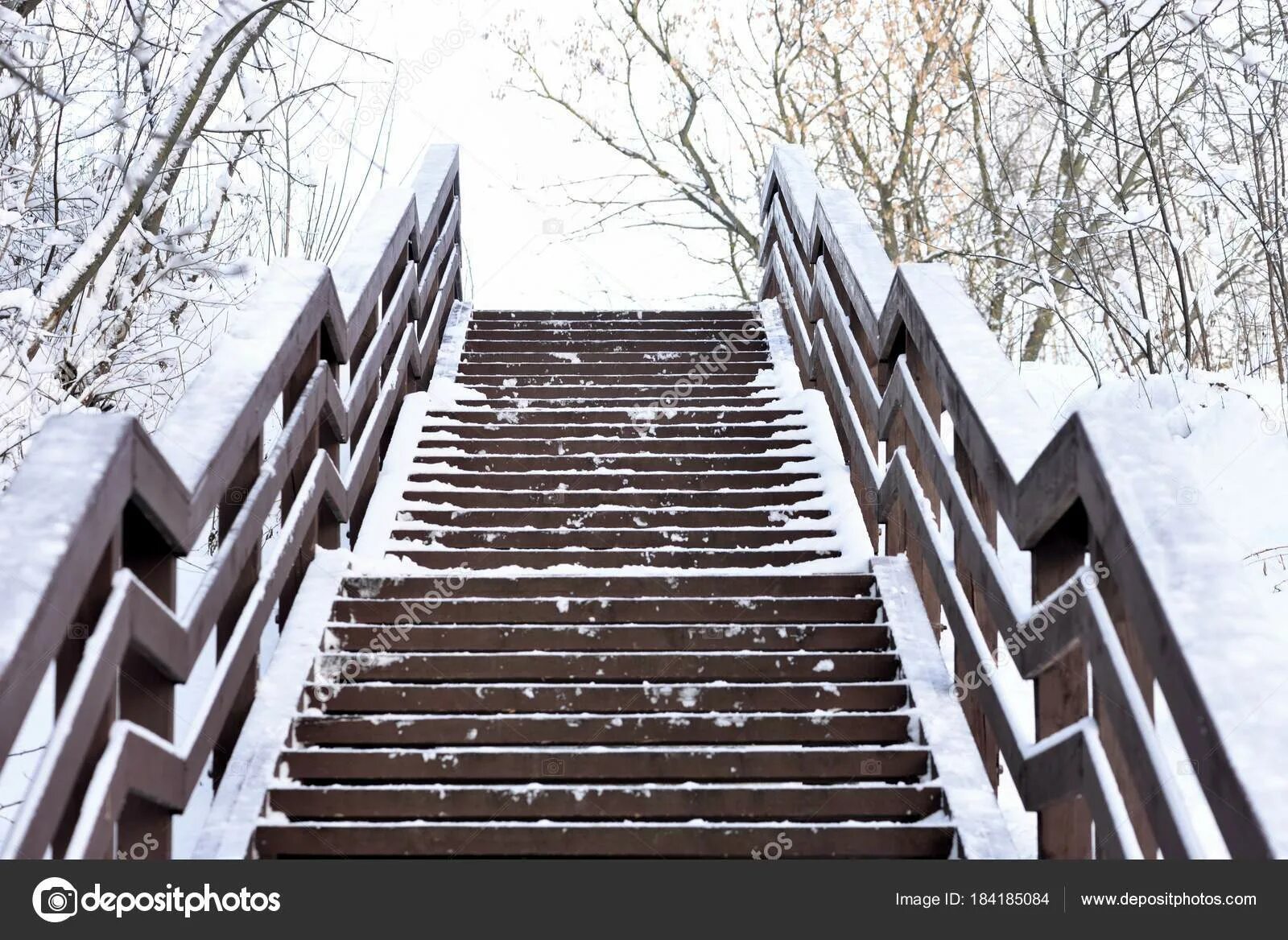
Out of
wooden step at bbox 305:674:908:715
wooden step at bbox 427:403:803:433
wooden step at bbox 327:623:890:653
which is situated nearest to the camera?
wooden step at bbox 305:674:908:715

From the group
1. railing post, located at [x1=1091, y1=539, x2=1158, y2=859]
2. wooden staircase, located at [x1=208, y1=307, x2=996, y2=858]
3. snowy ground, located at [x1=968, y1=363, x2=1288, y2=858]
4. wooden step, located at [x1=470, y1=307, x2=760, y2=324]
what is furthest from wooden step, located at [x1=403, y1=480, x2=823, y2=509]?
wooden step, located at [x1=470, y1=307, x2=760, y2=324]

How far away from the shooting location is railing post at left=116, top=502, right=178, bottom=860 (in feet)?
8.32

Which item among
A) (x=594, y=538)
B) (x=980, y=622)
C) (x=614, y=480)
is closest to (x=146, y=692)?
(x=980, y=622)

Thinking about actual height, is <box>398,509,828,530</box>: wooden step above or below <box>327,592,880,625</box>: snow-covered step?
above

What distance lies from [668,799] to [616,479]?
2298mm

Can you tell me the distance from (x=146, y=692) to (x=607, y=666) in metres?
1.45

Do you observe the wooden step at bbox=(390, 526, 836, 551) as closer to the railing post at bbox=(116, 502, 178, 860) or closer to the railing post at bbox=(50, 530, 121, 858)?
the railing post at bbox=(116, 502, 178, 860)

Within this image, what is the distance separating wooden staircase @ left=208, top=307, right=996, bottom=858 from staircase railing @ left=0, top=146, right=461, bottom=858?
13.1 inches

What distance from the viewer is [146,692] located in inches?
102

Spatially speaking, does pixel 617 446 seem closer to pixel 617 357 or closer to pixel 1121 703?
pixel 617 357

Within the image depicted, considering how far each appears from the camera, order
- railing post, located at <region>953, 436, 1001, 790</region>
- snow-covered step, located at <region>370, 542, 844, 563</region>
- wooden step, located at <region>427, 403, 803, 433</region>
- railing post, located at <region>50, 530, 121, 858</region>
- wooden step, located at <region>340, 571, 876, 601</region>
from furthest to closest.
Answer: wooden step, located at <region>427, 403, 803, 433</region> < snow-covered step, located at <region>370, 542, 844, 563</region> < wooden step, located at <region>340, 571, 876, 601</region> < railing post, located at <region>953, 436, 1001, 790</region> < railing post, located at <region>50, 530, 121, 858</region>

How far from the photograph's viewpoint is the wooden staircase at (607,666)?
312 cm
